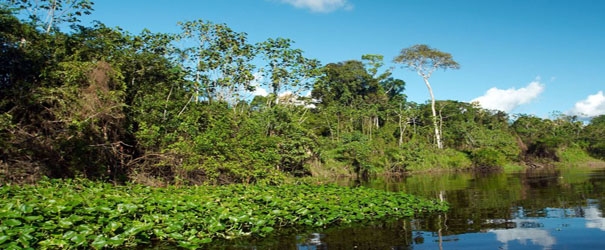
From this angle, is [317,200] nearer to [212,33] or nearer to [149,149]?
[149,149]

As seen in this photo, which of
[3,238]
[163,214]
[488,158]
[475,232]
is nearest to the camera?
[3,238]

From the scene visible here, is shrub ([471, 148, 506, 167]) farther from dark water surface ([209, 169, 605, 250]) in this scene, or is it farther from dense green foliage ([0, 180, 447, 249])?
dense green foliage ([0, 180, 447, 249])

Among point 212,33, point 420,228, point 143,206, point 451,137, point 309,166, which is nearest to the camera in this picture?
point 143,206

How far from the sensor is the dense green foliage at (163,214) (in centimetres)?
605

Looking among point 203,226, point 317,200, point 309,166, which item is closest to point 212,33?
point 309,166

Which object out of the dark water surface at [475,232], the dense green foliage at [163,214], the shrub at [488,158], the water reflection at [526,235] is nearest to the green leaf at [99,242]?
the dense green foliage at [163,214]

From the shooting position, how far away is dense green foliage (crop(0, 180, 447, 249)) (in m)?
6.05

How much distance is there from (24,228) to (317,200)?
547 centimetres

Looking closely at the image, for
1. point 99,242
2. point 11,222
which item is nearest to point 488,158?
point 99,242

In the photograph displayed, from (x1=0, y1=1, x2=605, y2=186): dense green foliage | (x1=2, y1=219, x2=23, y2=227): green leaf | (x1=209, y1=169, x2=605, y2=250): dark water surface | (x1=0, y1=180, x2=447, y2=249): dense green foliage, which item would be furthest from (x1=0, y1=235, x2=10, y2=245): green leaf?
(x1=0, y1=1, x2=605, y2=186): dense green foliage

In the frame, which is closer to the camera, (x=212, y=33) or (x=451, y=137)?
(x=212, y=33)

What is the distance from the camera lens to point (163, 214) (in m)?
7.42

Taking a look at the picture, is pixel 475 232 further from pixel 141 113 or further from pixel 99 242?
pixel 141 113

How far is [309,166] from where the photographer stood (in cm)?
2494
